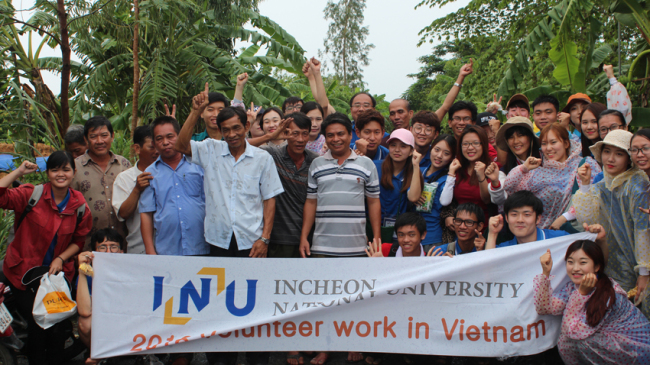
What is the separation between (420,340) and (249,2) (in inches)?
360

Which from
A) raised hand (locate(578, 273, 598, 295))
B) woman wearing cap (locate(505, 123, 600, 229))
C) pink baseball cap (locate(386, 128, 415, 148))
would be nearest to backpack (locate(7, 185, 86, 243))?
pink baseball cap (locate(386, 128, 415, 148))

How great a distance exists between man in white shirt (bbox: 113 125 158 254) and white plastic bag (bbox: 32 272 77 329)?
2.24 feet

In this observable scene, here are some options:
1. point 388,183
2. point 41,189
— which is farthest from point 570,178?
point 41,189

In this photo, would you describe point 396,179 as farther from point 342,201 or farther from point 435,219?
point 342,201

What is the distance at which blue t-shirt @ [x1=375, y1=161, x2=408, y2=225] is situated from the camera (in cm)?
490

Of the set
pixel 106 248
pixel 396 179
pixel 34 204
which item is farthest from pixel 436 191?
pixel 34 204

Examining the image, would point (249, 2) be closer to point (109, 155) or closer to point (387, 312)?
point (109, 155)

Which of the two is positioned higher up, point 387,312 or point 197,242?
point 197,242

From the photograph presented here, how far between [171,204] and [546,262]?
3.06 m

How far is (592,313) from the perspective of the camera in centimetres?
376

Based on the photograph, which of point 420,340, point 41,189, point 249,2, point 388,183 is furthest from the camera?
point 249,2

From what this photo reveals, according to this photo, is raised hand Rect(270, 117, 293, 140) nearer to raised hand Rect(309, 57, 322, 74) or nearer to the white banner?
the white banner

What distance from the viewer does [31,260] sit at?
14.3 ft

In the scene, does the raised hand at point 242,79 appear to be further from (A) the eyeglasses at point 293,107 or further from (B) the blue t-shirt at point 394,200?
(B) the blue t-shirt at point 394,200
